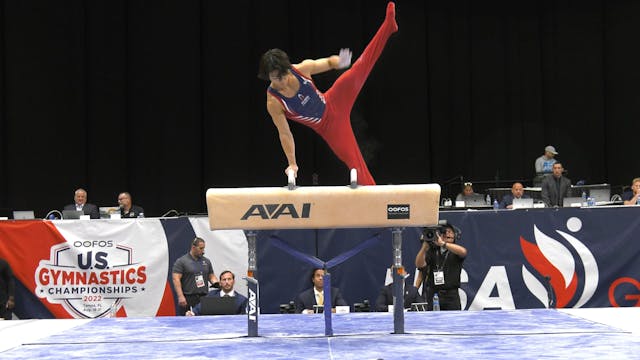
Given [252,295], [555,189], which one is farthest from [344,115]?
[555,189]

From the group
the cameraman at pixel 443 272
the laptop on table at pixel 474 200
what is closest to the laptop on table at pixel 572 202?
the laptop on table at pixel 474 200

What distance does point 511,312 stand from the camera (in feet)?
17.9

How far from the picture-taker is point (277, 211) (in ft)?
14.8

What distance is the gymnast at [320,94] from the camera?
5.03 m

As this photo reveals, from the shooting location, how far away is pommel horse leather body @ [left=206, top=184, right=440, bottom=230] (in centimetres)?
449

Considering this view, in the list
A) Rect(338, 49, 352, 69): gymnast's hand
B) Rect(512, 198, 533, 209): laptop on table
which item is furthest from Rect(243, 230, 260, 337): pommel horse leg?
Rect(512, 198, 533, 209): laptop on table

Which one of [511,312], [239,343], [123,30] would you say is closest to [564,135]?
[123,30]

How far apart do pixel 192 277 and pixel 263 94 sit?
6314mm

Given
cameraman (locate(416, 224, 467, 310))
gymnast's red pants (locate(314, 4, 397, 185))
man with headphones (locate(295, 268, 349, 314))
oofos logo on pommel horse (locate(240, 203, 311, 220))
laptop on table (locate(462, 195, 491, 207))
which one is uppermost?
gymnast's red pants (locate(314, 4, 397, 185))

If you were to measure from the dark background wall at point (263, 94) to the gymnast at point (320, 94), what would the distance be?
8.37 m

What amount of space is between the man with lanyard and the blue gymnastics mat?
110 inches

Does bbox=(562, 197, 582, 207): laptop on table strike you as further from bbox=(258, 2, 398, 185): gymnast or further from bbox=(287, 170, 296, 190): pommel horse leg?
bbox=(287, 170, 296, 190): pommel horse leg

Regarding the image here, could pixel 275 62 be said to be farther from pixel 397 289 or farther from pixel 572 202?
pixel 572 202

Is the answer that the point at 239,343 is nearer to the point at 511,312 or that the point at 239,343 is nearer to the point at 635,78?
the point at 511,312
